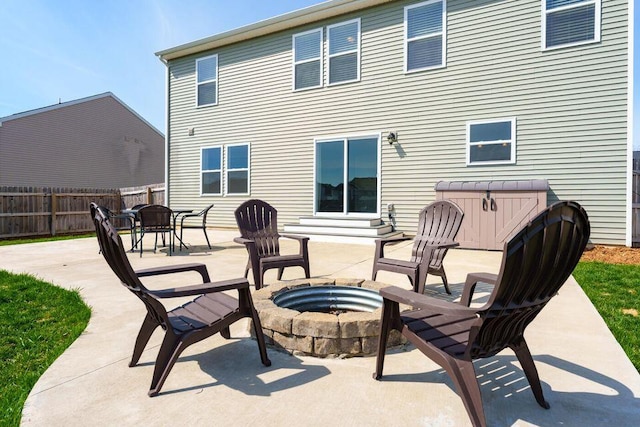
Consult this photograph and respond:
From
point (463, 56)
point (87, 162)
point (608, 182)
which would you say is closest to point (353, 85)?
point (463, 56)

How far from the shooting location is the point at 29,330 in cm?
276

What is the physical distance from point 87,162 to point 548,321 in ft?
62.7

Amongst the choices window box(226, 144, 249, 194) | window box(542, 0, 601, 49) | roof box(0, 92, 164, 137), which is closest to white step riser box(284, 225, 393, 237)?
window box(226, 144, 249, 194)

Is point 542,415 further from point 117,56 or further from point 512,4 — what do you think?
point 117,56

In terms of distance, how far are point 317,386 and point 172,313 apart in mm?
994

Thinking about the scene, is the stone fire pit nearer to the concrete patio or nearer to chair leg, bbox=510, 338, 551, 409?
the concrete patio

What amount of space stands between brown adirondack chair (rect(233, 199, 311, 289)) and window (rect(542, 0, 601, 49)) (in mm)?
6556

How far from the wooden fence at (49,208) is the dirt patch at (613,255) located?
11750 millimetres

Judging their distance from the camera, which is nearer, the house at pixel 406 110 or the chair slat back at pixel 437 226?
the chair slat back at pixel 437 226

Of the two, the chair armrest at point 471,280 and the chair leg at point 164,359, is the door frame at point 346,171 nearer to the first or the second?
the chair armrest at point 471,280

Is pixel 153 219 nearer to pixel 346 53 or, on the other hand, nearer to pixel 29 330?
pixel 29 330

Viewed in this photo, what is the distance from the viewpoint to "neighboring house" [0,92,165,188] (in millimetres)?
14445

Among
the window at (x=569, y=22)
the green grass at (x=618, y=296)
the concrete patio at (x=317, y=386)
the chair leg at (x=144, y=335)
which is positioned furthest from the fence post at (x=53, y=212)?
the window at (x=569, y=22)

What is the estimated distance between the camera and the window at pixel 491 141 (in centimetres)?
711
